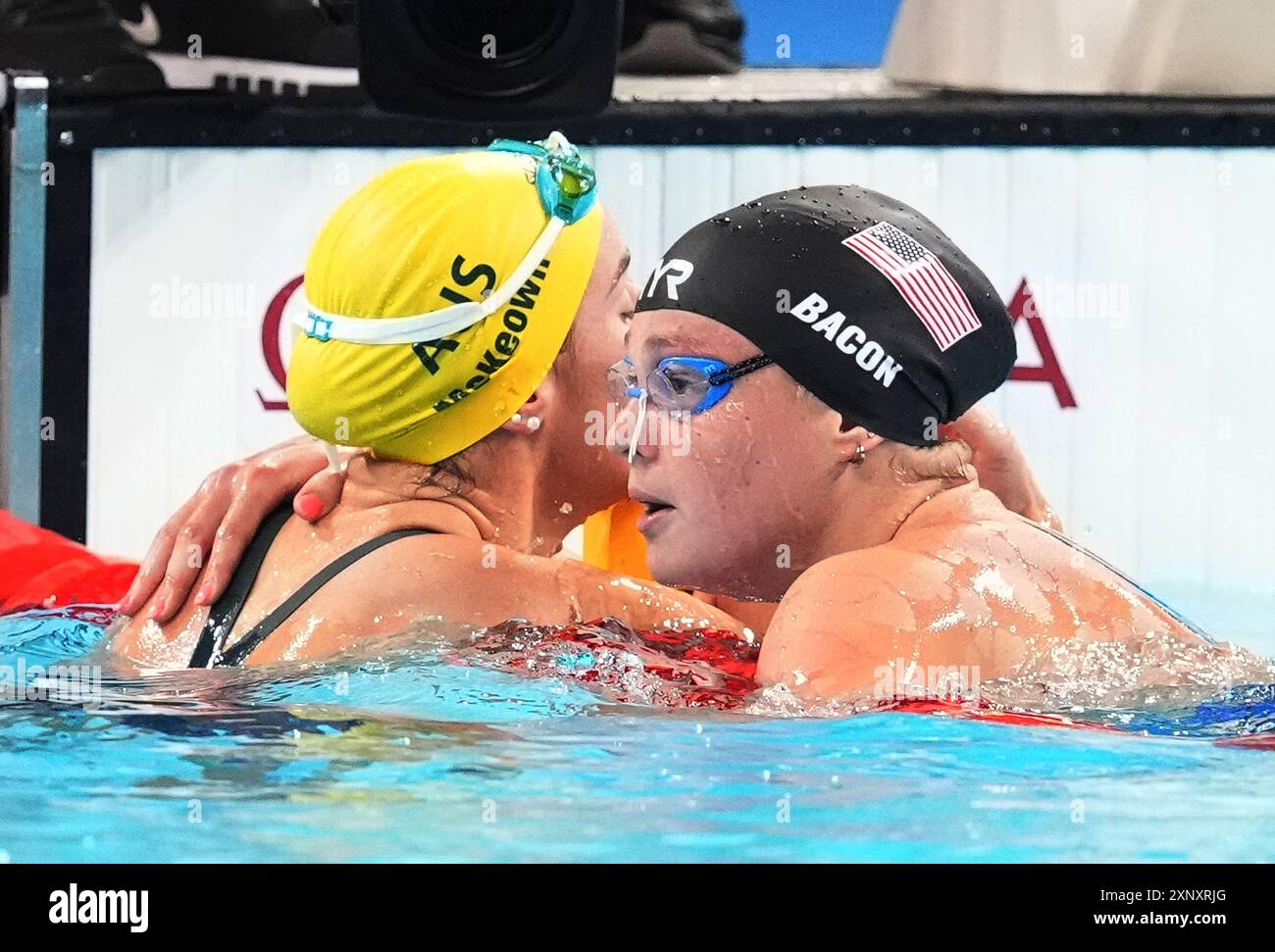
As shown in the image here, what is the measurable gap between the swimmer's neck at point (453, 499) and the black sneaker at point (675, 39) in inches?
140

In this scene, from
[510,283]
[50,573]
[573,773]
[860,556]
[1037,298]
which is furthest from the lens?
[1037,298]

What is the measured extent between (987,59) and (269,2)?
9.27ft

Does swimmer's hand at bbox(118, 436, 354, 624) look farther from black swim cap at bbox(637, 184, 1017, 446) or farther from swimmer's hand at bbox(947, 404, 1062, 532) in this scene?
swimmer's hand at bbox(947, 404, 1062, 532)

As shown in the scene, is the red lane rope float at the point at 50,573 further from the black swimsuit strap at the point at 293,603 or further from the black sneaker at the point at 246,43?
the black sneaker at the point at 246,43

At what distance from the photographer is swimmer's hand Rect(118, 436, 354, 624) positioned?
3.27 m

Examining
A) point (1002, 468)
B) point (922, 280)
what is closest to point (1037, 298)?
point (1002, 468)

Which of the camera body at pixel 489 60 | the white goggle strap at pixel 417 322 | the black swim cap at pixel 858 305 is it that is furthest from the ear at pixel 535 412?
the camera body at pixel 489 60

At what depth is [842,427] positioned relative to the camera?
9.86 ft

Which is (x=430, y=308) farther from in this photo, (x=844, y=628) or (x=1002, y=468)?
(x=1002, y=468)

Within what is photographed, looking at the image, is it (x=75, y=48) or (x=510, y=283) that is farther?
(x=75, y=48)

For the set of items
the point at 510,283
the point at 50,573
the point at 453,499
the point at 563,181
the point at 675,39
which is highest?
the point at 675,39

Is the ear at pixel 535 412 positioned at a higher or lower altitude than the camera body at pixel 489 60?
lower

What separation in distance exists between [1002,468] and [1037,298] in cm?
219

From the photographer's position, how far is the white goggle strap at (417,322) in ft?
10.7
